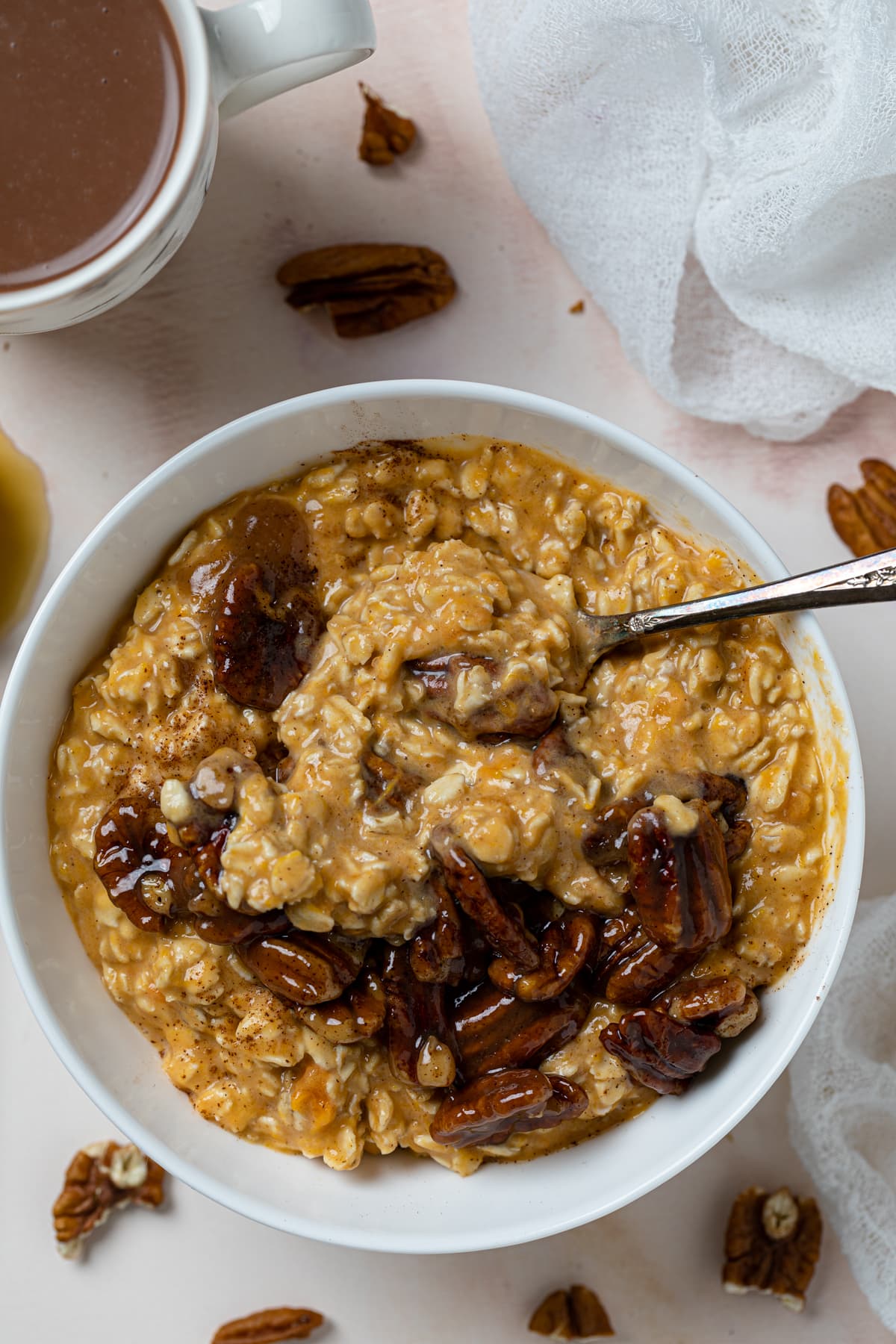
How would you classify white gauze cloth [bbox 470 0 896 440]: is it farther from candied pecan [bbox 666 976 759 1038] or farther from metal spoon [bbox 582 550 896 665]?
candied pecan [bbox 666 976 759 1038]

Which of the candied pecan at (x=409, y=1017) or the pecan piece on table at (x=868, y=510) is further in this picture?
the pecan piece on table at (x=868, y=510)

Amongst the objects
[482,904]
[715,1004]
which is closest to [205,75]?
[482,904]

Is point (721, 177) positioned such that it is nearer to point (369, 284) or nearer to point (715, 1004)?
point (369, 284)

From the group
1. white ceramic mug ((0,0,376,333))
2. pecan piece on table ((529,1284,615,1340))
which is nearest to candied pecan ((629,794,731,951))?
pecan piece on table ((529,1284,615,1340))

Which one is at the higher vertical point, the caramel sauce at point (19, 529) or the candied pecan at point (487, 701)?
the caramel sauce at point (19, 529)

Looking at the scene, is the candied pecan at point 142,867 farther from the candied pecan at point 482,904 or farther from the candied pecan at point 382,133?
the candied pecan at point 382,133

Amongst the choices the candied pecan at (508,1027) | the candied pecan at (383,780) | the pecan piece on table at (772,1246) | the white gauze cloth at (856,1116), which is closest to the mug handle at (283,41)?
the candied pecan at (383,780)

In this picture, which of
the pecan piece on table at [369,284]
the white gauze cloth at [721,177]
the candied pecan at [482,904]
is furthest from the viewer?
the pecan piece on table at [369,284]
